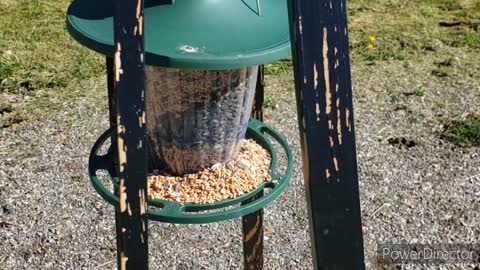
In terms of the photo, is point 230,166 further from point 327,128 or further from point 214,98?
point 327,128

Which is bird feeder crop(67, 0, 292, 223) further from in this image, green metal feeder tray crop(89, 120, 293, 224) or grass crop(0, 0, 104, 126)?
grass crop(0, 0, 104, 126)

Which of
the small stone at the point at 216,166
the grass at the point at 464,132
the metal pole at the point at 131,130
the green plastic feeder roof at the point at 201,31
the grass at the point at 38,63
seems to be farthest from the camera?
the grass at the point at 38,63

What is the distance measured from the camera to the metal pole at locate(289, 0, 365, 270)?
125 cm

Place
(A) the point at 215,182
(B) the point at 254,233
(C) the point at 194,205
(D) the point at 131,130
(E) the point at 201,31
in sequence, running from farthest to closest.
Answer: (B) the point at 254,233 → (A) the point at 215,182 → (C) the point at 194,205 → (E) the point at 201,31 → (D) the point at 131,130

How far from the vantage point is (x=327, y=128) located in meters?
1.29

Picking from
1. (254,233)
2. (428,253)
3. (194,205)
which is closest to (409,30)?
(428,253)

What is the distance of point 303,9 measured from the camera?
4.04 feet

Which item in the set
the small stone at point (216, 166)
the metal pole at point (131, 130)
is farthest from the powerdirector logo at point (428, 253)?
the metal pole at point (131, 130)

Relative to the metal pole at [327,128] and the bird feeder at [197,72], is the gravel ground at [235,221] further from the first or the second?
the metal pole at [327,128]

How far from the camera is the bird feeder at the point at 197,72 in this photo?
1.50m

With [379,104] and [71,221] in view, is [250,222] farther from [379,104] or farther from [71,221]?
[379,104]

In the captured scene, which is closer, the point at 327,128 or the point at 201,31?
the point at 327,128

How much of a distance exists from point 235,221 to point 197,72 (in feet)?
5.10

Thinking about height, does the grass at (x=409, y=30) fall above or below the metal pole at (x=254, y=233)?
below
